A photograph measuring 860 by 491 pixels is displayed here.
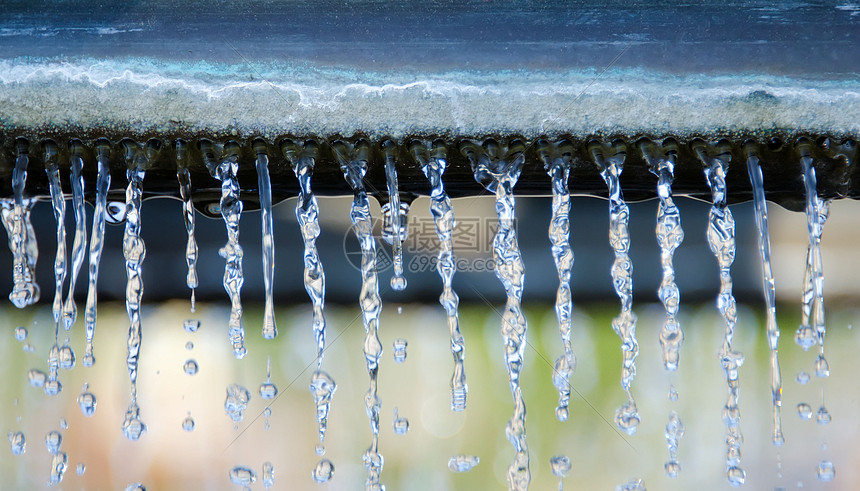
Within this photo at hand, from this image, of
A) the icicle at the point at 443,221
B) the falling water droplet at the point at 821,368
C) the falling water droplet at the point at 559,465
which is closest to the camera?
the icicle at the point at 443,221

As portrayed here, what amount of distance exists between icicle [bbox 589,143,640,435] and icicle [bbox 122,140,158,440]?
0.75m

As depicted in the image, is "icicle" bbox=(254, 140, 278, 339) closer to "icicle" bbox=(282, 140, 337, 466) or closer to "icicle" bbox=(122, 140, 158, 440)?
"icicle" bbox=(282, 140, 337, 466)

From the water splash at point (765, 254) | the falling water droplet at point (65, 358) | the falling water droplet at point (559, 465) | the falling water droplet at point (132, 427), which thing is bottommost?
the falling water droplet at point (559, 465)

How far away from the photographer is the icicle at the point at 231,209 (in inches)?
45.1

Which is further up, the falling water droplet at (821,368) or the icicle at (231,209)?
the icicle at (231,209)

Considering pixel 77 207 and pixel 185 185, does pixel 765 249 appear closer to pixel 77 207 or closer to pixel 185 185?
pixel 185 185

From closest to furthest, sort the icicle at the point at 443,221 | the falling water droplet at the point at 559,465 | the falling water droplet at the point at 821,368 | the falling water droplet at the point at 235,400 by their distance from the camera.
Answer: the icicle at the point at 443,221, the falling water droplet at the point at 821,368, the falling water droplet at the point at 235,400, the falling water droplet at the point at 559,465

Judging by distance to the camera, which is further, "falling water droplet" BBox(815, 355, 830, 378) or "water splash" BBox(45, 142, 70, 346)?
"falling water droplet" BBox(815, 355, 830, 378)

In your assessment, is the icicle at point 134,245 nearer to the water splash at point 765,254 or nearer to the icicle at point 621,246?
the icicle at point 621,246

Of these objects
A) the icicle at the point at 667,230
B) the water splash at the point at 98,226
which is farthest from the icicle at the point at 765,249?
the water splash at the point at 98,226

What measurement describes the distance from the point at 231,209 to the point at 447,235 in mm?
394

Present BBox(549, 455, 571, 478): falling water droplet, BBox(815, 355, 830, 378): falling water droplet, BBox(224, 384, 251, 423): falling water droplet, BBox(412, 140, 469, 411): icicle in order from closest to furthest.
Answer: BBox(412, 140, 469, 411): icicle < BBox(815, 355, 830, 378): falling water droplet < BBox(224, 384, 251, 423): falling water droplet < BBox(549, 455, 571, 478): falling water droplet

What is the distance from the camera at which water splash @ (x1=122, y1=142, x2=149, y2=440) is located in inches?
46.1

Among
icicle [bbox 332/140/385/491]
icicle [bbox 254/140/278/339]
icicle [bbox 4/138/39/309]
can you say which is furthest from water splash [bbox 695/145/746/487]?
icicle [bbox 4/138/39/309]
